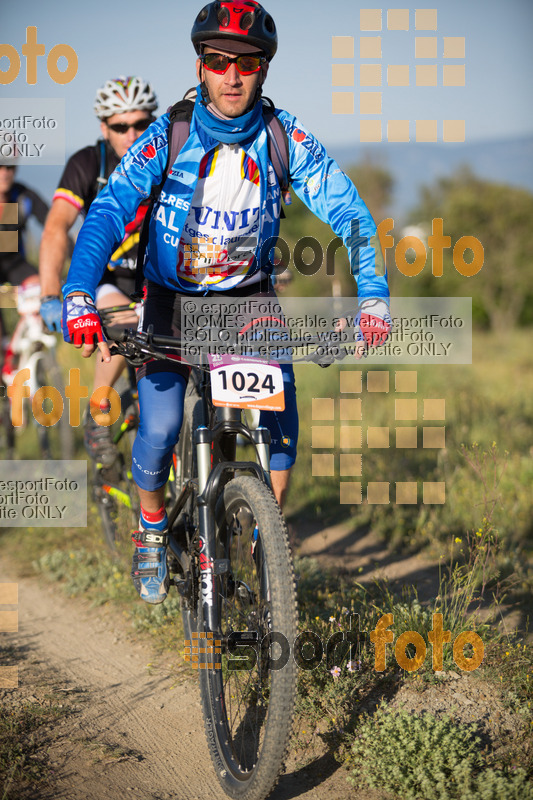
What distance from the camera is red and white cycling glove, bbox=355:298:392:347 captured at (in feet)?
9.38

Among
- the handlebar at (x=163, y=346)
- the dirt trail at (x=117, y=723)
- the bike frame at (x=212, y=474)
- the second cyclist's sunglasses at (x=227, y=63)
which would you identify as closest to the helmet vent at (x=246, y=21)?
the second cyclist's sunglasses at (x=227, y=63)

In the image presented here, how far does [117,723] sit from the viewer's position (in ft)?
10.5

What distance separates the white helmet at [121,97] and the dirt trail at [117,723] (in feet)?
10.5

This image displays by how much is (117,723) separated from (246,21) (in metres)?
3.01

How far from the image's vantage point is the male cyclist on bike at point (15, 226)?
21.6ft

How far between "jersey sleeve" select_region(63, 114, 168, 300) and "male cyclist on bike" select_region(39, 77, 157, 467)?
156cm

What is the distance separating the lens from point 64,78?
5.62 metres

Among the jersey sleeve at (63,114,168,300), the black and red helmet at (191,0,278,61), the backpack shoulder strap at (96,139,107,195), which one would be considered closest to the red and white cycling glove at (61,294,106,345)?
the jersey sleeve at (63,114,168,300)

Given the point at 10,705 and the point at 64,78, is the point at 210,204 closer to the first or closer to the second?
the point at 10,705

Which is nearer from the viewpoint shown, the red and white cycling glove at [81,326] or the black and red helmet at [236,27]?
the red and white cycling glove at [81,326]

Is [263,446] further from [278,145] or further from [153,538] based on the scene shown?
[278,145]

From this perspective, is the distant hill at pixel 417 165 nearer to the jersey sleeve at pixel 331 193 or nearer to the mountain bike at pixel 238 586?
the jersey sleeve at pixel 331 193

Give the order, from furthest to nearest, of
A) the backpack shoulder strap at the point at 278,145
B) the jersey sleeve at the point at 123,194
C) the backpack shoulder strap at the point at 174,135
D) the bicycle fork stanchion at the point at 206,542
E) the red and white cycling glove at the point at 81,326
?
1. the backpack shoulder strap at the point at 278,145
2. the backpack shoulder strap at the point at 174,135
3. the jersey sleeve at the point at 123,194
4. the bicycle fork stanchion at the point at 206,542
5. the red and white cycling glove at the point at 81,326

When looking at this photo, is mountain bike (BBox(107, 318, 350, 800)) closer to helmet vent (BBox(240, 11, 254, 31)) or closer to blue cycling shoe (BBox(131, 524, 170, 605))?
blue cycling shoe (BBox(131, 524, 170, 605))
